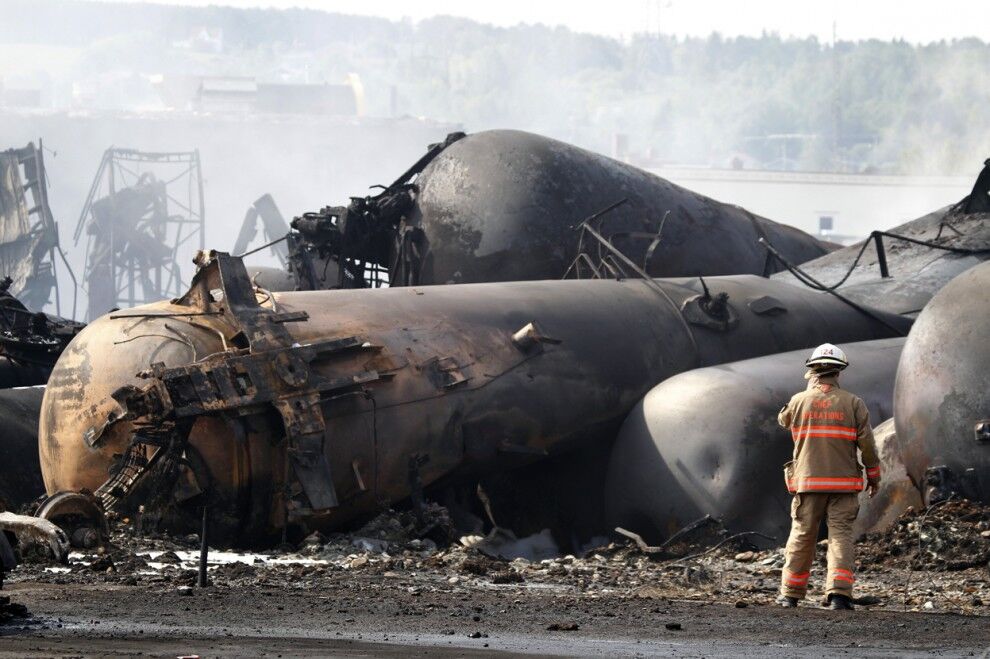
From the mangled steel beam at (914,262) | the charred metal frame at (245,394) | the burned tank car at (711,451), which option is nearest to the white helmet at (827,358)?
the burned tank car at (711,451)

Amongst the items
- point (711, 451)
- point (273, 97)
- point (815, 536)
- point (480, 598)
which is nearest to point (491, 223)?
point (711, 451)

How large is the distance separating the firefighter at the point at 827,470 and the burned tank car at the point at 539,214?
6.53m

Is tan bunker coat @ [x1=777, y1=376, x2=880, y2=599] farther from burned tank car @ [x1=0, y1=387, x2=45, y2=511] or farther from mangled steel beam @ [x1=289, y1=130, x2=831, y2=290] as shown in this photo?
mangled steel beam @ [x1=289, y1=130, x2=831, y2=290]

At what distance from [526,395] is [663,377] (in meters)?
1.55

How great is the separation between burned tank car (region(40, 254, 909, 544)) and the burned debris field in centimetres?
2

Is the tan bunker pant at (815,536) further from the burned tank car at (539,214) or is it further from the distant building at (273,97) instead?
the distant building at (273,97)

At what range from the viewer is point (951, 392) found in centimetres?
998

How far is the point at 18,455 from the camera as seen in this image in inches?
497

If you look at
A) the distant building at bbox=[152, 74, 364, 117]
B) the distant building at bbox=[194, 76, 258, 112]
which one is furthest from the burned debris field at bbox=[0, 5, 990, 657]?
the distant building at bbox=[194, 76, 258, 112]

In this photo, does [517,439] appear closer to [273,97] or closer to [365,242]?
[365,242]

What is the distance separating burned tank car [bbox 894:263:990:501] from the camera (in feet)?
32.3

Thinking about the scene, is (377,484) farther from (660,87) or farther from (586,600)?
(660,87)

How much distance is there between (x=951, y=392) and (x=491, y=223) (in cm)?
602

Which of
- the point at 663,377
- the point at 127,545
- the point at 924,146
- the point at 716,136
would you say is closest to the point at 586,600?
the point at 127,545
